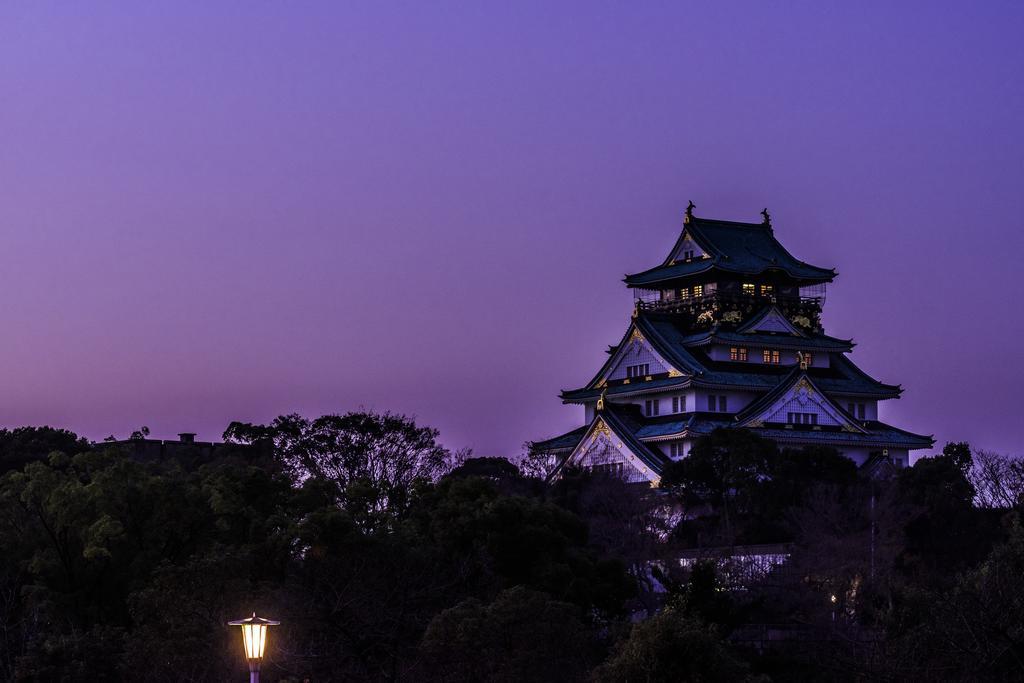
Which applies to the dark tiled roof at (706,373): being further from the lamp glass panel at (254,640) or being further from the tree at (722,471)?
the lamp glass panel at (254,640)

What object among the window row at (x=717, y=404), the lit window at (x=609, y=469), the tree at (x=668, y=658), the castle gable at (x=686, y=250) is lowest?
the tree at (x=668, y=658)

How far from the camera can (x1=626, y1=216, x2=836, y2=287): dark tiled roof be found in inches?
3123

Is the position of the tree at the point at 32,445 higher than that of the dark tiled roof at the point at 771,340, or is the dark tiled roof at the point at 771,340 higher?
the dark tiled roof at the point at 771,340

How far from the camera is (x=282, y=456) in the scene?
6150 centimetres

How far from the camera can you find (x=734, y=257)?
80375 millimetres

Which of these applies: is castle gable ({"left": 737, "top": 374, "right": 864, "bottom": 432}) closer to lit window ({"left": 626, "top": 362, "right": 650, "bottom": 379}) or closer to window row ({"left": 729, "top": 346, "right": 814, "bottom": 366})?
window row ({"left": 729, "top": 346, "right": 814, "bottom": 366})

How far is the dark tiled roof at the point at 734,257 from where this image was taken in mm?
79312

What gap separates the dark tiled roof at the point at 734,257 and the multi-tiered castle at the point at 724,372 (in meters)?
0.07

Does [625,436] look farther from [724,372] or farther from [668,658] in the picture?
[668,658]

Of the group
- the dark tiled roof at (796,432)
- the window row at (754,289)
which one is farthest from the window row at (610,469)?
the window row at (754,289)

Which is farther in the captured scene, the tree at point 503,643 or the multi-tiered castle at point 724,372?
the multi-tiered castle at point 724,372

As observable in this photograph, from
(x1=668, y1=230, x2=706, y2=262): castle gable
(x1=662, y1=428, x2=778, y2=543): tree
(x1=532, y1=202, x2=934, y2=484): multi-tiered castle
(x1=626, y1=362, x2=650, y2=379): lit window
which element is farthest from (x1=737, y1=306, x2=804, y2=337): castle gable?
(x1=662, y1=428, x2=778, y2=543): tree

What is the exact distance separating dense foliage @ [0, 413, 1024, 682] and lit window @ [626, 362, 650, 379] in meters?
25.9

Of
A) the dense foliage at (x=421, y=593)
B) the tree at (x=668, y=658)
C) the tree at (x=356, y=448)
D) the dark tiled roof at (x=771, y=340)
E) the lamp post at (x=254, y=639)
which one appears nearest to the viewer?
the lamp post at (x=254, y=639)
